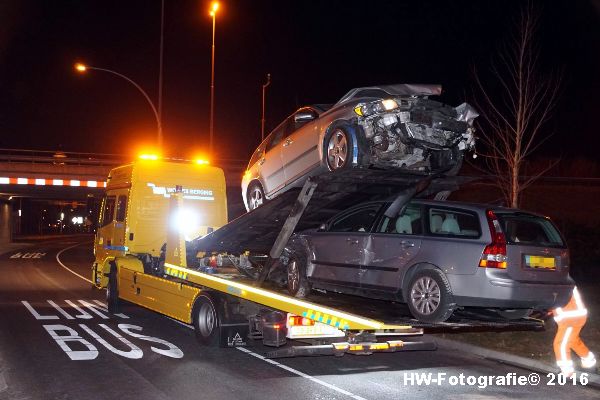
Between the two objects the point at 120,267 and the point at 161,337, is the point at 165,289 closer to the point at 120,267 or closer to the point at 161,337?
the point at 161,337

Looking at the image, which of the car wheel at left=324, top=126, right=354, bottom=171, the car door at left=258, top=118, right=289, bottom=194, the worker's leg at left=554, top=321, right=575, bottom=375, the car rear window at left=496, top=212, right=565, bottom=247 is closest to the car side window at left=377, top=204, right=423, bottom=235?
the car wheel at left=324, top=126, right=354, bottom=171

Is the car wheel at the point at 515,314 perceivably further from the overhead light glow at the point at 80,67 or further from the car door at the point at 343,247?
the overhead light glow at the point at 80,67

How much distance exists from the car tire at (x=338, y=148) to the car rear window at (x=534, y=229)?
6.47 ft

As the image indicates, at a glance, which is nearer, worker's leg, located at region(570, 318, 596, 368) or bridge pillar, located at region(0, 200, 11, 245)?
worker's leg, located at region(570, 318, 596, 368)

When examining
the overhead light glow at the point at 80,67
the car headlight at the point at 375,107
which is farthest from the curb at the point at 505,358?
the overhead light glow at the point at 80,67

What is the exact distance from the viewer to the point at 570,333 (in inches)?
332

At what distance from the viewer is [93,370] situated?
841 centimetres

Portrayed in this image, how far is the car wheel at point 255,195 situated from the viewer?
11.3 metres

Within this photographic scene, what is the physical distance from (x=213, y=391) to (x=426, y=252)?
2796 mm

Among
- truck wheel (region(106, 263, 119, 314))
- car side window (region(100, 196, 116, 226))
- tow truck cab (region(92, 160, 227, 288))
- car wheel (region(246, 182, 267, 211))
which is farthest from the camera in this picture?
car side window (region(100, 196, 116, 226))

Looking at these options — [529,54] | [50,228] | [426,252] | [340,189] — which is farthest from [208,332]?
[50,228]

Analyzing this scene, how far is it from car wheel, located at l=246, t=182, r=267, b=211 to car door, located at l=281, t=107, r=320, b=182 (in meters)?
1.05

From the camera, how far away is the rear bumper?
286 inches

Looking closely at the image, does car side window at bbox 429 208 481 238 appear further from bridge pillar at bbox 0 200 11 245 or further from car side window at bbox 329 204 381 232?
bridge pillar at bbox 0 200 11 245
